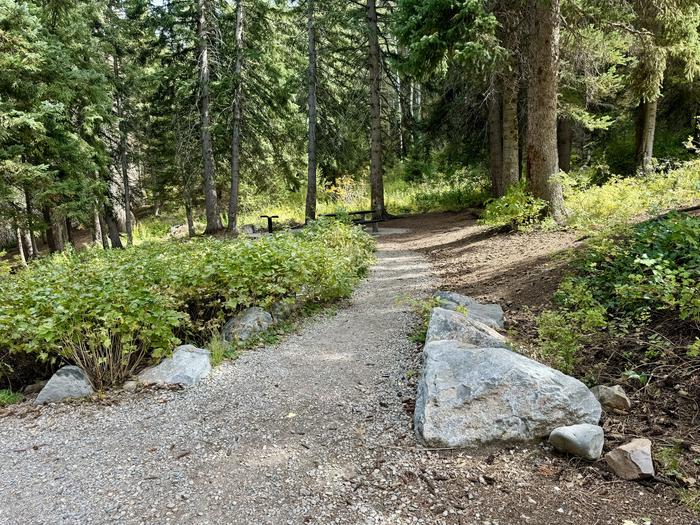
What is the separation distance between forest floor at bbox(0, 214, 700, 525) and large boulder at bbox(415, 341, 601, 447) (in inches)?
4.1

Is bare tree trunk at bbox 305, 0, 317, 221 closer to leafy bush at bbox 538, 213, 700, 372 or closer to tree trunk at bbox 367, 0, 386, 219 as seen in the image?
tree trunk at bbox 367, 0, 386, 219

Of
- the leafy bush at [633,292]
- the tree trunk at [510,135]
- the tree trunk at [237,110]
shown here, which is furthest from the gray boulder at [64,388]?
the tree trunk at [237,110]

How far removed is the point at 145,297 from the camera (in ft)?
14.5

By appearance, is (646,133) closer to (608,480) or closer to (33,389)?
(608,480)

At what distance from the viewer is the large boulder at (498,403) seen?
2.77 meters

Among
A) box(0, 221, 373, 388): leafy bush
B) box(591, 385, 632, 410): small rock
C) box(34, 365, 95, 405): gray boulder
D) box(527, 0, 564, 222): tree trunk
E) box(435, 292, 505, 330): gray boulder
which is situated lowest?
box(34, 365, 95, 405): gray boulder

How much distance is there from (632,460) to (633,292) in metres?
1.64

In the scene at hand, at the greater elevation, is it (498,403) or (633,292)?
(633,292)

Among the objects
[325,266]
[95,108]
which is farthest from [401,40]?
[95,108]

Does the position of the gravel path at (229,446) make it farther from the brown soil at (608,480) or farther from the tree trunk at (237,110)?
the tree trunk at (237,110)

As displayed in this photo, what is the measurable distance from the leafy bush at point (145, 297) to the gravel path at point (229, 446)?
23.6 inches

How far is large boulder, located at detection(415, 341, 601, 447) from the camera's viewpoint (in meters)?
2.77

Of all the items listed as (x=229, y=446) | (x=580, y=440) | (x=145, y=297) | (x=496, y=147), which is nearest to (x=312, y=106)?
(x=496, y=147)

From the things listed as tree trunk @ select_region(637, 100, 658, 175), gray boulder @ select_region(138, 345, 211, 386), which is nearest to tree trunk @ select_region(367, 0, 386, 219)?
tree trunk @ select_region(637, 100, 658, 175)
